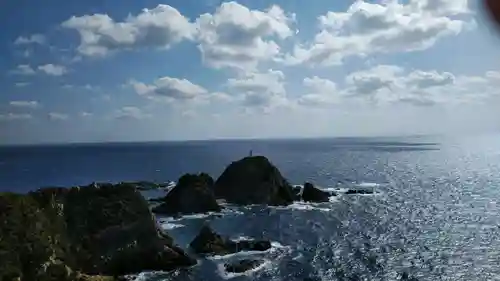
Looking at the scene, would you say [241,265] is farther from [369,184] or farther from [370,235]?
[369,184]

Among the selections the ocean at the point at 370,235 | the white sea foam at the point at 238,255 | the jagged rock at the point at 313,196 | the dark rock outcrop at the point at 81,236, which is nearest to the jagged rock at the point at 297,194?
the jagged rock at the point at 313,196

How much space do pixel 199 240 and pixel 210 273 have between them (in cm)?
938

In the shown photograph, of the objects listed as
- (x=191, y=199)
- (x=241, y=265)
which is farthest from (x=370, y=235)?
(x=191, y=199)

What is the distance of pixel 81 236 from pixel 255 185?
1811 inches

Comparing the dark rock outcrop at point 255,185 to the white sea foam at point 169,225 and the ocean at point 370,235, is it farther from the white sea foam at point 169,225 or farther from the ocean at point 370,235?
the white sea foam at point 169,225

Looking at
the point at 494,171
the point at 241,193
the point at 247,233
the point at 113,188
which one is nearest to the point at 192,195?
the point at 241,193

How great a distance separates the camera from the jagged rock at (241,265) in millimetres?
45812

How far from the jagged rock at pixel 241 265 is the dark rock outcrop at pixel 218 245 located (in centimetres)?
500

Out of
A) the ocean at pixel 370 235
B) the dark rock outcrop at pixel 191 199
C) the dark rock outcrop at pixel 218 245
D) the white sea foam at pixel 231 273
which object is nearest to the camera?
the white sea foam at pixel 231 273

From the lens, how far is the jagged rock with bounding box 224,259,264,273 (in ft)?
150

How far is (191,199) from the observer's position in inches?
3105

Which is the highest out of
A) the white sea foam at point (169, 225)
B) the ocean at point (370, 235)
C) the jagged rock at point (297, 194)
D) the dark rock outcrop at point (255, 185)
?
the dark rock outcrop at point (255, 185)

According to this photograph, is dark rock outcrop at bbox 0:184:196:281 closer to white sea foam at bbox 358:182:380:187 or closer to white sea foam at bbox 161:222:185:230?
white sea foam at bbox 161:222:185:230

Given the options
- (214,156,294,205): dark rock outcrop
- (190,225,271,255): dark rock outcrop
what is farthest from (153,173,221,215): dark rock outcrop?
(190,225,271,255): dark rock outcrop
